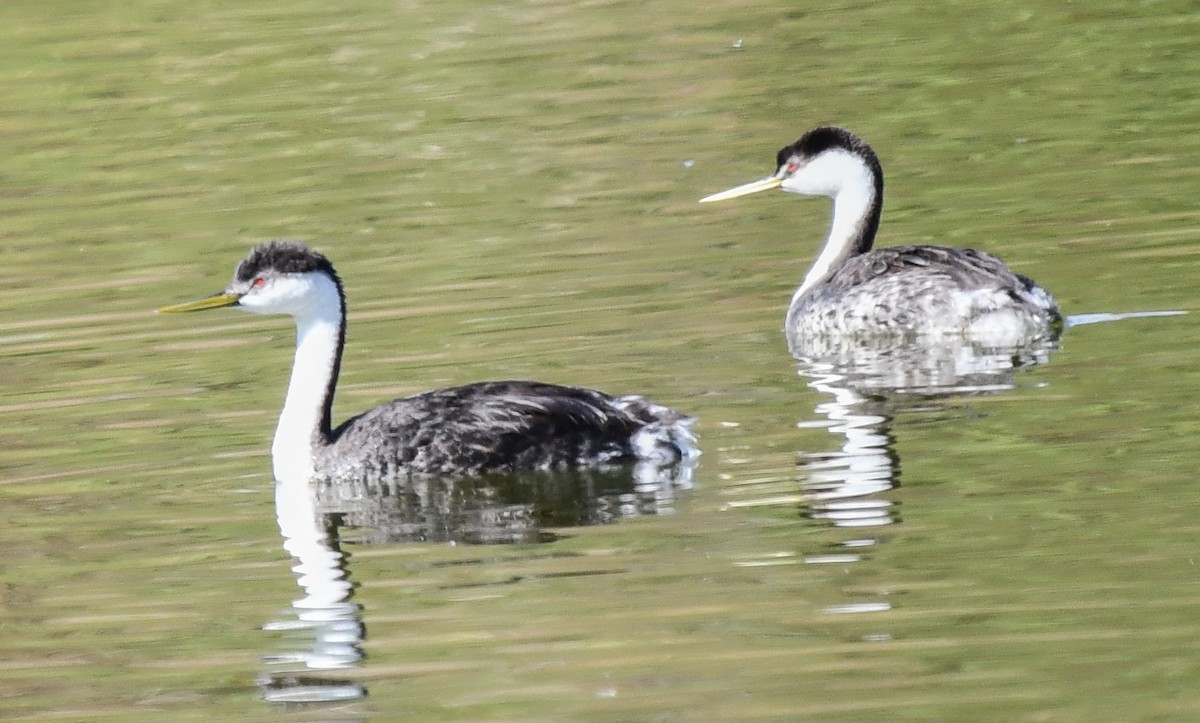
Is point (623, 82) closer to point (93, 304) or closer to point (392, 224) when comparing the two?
point (392, 224)

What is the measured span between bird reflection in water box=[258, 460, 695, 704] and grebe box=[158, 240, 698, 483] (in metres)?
0.06

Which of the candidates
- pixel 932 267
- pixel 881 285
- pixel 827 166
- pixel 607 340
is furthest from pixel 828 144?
pixel 607 340

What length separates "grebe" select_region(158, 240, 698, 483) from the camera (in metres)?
9.73

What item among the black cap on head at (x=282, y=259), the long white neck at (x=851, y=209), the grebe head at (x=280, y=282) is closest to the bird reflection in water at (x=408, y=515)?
the grebe head at (x=280, y=282)

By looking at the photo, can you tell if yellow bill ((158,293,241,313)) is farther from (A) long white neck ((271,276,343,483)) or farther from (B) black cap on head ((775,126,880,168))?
(B) black cap on head ((775,126,880,168))

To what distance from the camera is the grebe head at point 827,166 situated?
43.7 ft

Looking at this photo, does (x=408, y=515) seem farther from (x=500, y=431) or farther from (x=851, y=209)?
(x=851, y=209)

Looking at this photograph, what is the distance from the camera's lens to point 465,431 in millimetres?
9812

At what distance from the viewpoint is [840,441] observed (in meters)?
9.54

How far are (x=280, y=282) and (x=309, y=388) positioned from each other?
18.1 inches

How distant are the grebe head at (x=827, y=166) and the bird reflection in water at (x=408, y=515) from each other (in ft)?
13.3

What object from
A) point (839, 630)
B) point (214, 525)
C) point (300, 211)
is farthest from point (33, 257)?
point (839, 630)

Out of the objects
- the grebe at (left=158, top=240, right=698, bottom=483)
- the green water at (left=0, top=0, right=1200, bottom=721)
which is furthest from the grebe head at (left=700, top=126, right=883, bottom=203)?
the grebe at (left=158, top=240, right=698, bottom=483)

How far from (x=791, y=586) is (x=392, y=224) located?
8.61 meters
